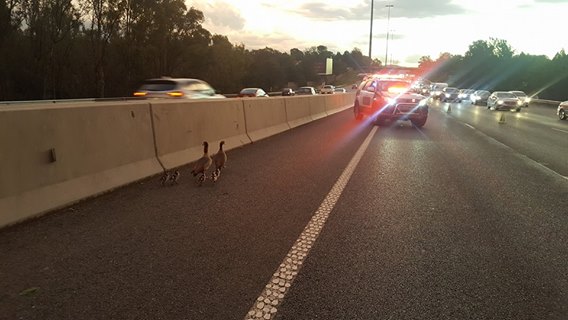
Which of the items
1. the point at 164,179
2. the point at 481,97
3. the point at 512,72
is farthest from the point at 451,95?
the point at 164,179

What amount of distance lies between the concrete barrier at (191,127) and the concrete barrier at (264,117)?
0.98 meters

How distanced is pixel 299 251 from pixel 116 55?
56.4 meters

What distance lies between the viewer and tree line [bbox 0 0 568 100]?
136 ft

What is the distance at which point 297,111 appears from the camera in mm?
19188

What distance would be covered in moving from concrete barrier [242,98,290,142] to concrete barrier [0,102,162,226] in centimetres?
541

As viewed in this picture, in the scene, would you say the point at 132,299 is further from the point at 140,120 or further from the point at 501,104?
the point at 501,104

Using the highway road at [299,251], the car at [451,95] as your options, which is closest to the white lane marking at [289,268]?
the highway road at [299,251]

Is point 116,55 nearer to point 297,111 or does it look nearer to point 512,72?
point 297,111

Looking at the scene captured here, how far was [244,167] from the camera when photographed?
29.7 ft

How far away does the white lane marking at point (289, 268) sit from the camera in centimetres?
334

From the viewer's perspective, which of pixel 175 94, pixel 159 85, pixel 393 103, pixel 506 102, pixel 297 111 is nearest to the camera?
pixel 175 94

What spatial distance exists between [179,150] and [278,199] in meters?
2.98

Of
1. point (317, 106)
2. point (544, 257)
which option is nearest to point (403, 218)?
point (544, 257)

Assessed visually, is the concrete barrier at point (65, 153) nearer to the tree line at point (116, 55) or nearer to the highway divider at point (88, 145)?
the highway divider at point (88, 145)
